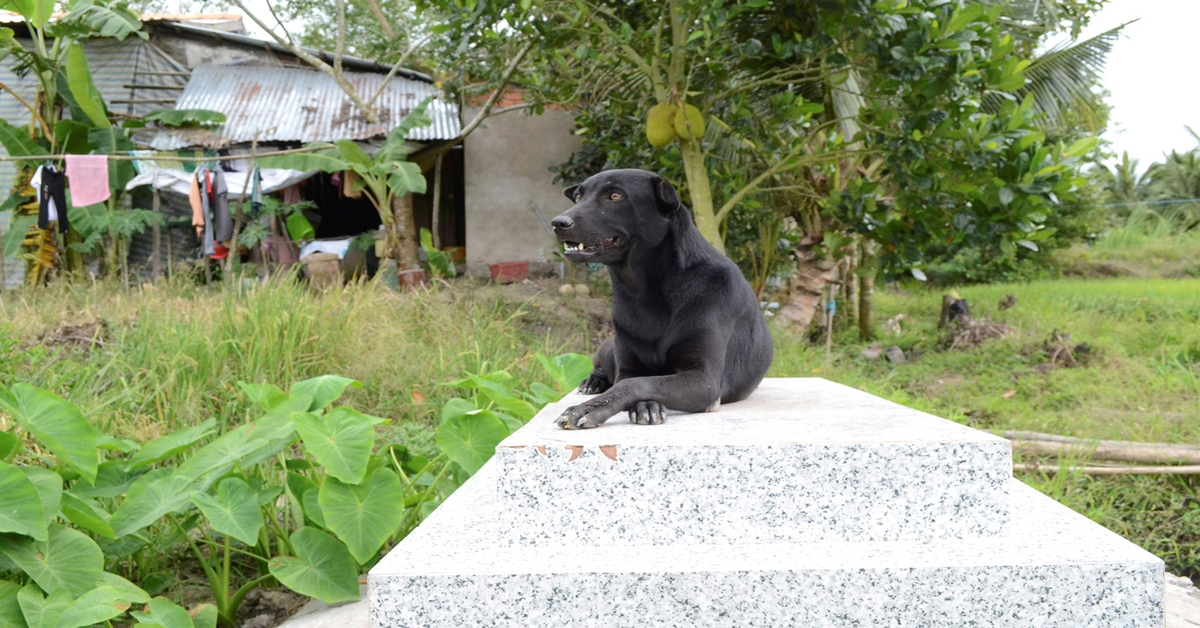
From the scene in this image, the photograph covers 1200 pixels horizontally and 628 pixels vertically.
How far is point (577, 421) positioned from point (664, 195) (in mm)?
772

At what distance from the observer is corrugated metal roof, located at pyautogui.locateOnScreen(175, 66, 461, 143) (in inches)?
493

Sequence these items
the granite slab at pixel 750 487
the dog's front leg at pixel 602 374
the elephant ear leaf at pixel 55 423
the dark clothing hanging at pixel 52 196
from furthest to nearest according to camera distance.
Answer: the dark clothing hanging at pixel 52 196 < the dog's front leg at pixel 602 374 < the elephant ear leaf at pixel 55 423 < the granite slab at pixel 750 487

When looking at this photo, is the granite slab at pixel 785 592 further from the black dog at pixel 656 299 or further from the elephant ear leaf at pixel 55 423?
the elephant ear leaf at pixel 55 423

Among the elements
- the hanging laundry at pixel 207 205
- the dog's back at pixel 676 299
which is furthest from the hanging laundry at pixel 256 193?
the dog's back at pixel 676 299

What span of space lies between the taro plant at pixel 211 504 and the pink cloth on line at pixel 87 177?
8.11 m

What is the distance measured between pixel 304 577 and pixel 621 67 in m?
6.16

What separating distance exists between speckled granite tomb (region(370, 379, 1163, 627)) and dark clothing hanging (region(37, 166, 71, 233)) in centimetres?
1039

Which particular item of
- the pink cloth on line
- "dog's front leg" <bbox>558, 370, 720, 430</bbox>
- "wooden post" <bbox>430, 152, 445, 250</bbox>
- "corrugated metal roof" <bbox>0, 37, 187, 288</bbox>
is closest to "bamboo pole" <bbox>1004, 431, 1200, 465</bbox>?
"dog's front leg" <bbox>558, 370, 720, 430</bbox>

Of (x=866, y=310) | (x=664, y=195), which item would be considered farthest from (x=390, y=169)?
(x=664, y=195)

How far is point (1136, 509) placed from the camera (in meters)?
4.23

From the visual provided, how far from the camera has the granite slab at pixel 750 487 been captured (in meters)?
2.09

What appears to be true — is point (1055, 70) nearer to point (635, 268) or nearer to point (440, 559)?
point (635, 268)

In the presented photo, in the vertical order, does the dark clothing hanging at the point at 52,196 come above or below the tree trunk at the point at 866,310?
above

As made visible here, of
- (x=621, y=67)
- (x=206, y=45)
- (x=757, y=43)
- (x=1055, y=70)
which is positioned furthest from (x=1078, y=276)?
(x=206, y=45)
